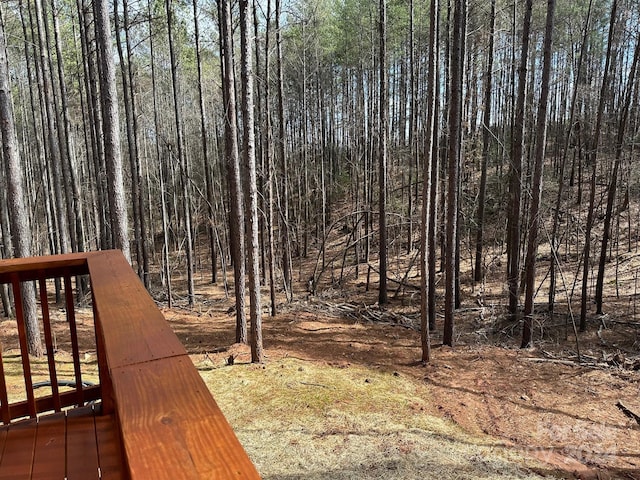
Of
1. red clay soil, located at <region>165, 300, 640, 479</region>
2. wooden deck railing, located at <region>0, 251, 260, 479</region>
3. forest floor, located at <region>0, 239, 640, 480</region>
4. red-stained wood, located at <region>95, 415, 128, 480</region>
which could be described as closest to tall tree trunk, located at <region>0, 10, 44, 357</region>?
forest floor, located at <region>0, 239, 640, 480</region>

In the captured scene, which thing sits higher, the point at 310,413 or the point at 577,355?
the point at 310,413

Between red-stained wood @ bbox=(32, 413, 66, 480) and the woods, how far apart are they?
3703 mm

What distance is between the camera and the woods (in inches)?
287

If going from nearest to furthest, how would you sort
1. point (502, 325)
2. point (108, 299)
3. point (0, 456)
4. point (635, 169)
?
point (108, 299), point (0, 456), point (502, 325), point (635, 169)

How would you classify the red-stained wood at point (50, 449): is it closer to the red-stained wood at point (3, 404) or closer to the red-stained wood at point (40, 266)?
the red-stained wood at point (3, 404)

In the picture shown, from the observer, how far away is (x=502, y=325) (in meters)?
10.5

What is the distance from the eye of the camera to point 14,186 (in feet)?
22.1

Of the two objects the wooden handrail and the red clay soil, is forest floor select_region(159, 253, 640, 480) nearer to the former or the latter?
the red clay soil

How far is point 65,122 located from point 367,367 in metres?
10.4

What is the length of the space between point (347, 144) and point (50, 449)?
2666 centimetres

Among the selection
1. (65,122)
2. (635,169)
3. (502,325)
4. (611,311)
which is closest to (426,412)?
(502,325)

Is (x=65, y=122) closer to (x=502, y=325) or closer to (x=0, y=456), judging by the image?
(x=0, y=456)

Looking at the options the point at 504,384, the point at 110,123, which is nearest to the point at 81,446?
the point at 110,123

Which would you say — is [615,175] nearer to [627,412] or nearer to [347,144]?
[627,412]
